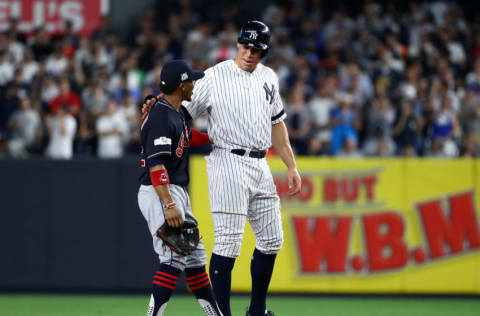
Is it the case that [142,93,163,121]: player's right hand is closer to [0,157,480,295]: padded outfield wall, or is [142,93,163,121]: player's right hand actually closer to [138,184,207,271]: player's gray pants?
[138,184,207,271]: player's gray pants

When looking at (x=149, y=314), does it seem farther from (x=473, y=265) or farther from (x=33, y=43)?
(x=33, y=43)

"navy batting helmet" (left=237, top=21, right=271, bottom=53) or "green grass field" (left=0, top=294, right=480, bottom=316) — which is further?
"green grass field" (left=0, top=294, right=480, bottom=316)

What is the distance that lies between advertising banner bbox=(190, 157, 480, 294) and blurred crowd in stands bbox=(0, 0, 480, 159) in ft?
5.89

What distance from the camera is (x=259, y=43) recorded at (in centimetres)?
592

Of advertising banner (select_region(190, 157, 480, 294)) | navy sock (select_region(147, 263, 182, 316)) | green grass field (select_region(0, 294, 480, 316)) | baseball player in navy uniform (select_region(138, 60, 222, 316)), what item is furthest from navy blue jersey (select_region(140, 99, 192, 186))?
advertising banner (select_region(190, 157, 480, 294))

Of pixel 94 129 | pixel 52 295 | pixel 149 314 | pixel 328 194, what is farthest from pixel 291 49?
pixel 149 314

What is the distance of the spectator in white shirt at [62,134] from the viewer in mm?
11305

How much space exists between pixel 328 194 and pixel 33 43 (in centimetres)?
737

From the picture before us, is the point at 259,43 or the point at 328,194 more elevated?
the point at 259,43

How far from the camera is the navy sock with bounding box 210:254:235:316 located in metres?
5.87

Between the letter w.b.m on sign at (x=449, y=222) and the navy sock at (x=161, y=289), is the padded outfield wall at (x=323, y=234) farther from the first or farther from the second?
the navy sock at (x=161, y=289)

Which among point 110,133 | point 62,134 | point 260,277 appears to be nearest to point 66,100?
point 62,134

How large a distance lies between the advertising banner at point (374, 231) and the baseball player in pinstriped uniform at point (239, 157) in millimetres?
3161

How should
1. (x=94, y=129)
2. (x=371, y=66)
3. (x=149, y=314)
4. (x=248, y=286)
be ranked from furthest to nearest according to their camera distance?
(x=371, y=66)
(x=94, y=129)
(x=248, y=286)
(x=149, y=314)
